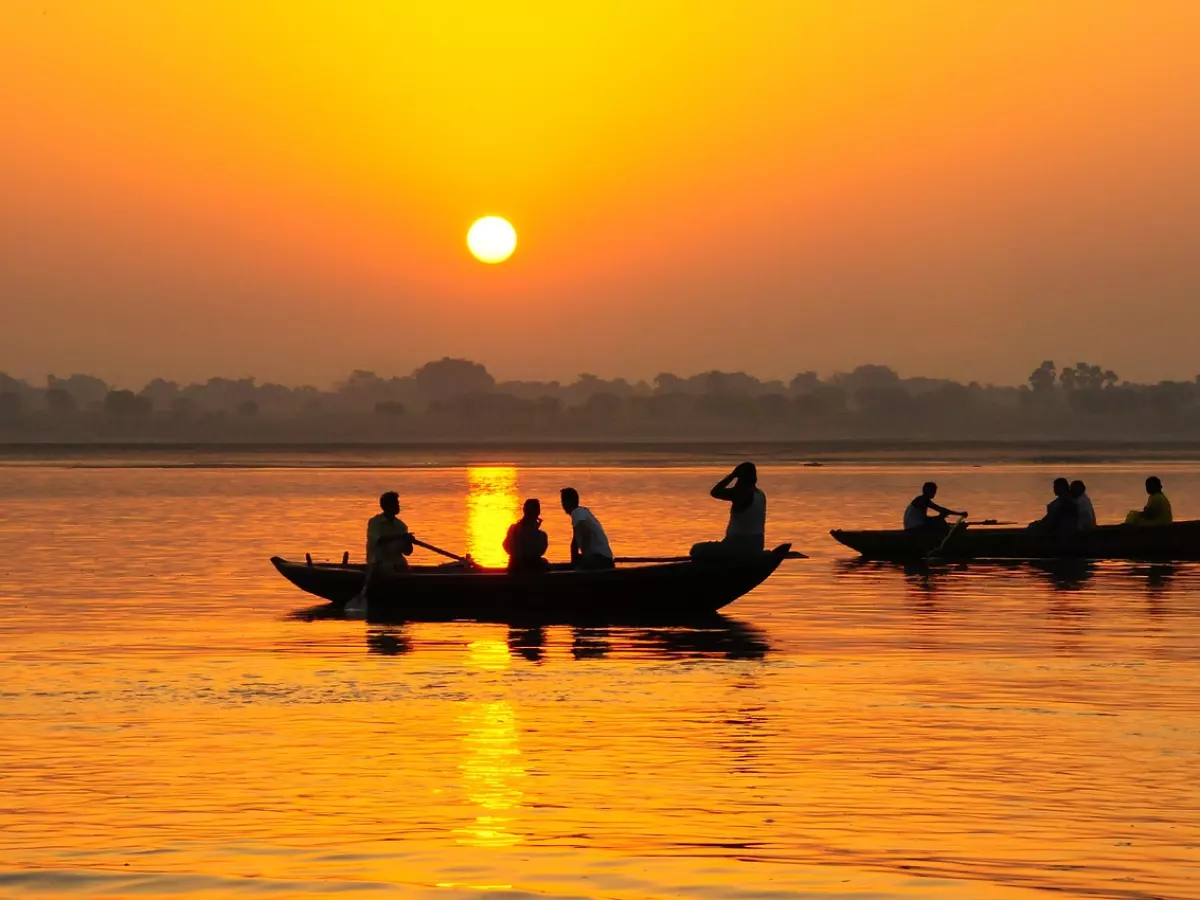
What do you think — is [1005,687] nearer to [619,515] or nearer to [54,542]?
[54,542]

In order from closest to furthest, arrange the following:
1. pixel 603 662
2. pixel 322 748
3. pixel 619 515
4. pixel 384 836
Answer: pixel 384 836
pixel 322 748
pixel 603 662
pixel 619 515

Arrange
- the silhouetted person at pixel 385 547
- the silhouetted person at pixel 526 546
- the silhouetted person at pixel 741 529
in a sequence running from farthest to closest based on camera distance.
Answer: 1. the silhouetted person at pixel 385 547
2. the silhouetted person at pixel 526 546
3. the silhouetted person at pixel 741 529

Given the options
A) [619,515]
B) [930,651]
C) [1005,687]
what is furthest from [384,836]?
[619,515]

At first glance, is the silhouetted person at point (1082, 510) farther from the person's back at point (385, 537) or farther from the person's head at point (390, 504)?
the person's head at point (390, 504)

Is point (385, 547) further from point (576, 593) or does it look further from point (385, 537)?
point (576, 593)

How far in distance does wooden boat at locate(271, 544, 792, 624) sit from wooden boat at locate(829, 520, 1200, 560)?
13.3 metres

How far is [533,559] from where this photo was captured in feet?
97.0

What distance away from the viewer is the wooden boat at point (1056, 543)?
4138 centimetres

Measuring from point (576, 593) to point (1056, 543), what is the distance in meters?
16.0

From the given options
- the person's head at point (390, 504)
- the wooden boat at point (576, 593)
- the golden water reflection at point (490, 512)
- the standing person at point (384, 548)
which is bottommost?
the golden water reflection at point (490, 512)

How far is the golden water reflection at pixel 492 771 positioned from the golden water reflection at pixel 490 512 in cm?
2243

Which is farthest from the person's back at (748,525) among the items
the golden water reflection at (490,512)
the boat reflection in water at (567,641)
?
the golden water reflection at (490,512)

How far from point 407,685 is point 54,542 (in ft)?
104

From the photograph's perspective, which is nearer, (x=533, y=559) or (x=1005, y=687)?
(x=1005, y=687)
